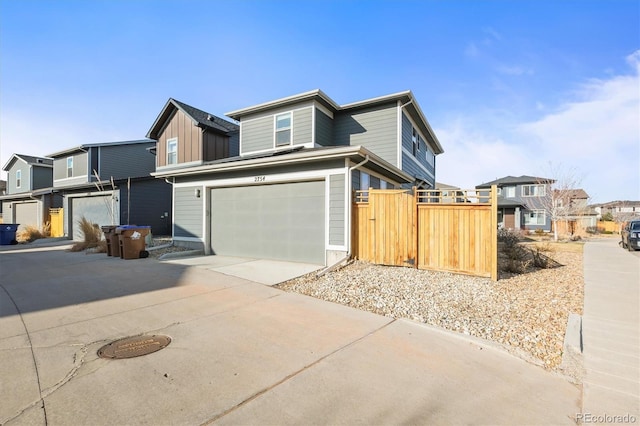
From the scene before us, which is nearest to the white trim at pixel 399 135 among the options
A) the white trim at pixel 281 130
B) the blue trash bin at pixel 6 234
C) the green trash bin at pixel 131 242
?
the white trim at pixel 281 130

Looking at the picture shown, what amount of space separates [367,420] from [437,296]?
3710 mm

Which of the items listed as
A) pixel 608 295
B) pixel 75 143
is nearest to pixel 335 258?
pixel 608 295

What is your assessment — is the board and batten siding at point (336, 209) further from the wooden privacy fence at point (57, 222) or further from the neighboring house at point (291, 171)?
the wooden privacy fence at point (57, 222)

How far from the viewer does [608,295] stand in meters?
6.05

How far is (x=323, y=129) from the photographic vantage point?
13.0 metres

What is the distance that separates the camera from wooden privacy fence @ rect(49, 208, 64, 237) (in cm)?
1984

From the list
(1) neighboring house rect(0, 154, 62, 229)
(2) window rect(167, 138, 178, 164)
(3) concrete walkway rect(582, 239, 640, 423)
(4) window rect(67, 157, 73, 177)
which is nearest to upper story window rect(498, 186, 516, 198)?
(3) concrete walkway rect(582, 239, 640, 423)

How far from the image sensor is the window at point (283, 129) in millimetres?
13141

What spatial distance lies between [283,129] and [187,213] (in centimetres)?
543

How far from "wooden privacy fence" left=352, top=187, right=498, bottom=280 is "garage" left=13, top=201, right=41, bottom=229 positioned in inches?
998

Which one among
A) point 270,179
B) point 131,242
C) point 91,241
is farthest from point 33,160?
point 270,179

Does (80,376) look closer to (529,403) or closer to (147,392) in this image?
(147,392)

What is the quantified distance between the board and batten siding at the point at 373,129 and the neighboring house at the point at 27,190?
21054 millimetres

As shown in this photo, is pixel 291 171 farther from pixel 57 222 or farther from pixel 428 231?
pixel 57 222
